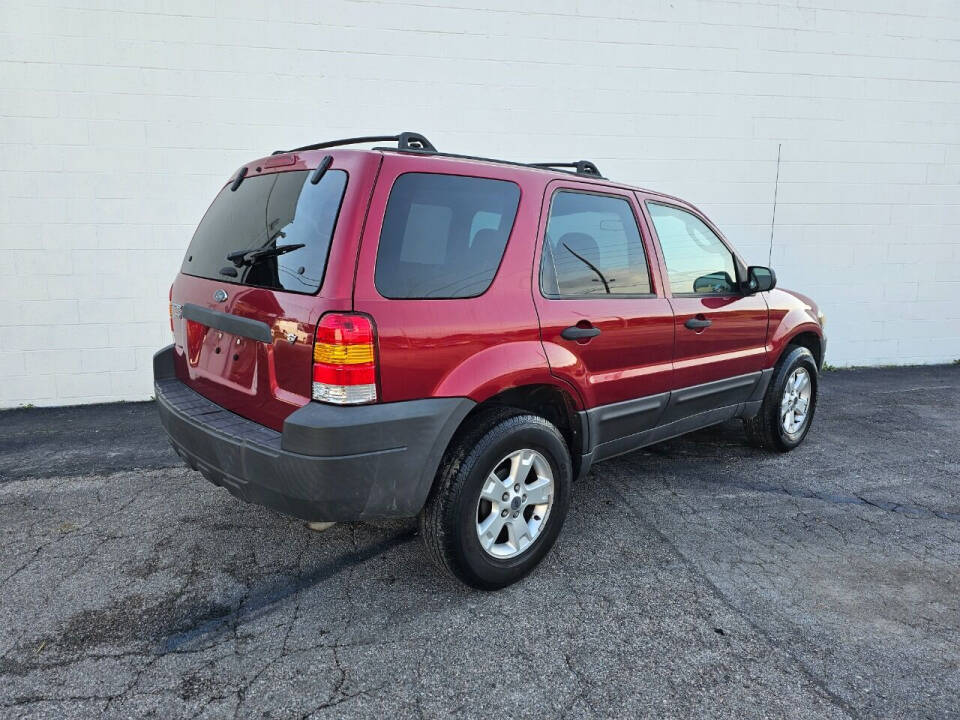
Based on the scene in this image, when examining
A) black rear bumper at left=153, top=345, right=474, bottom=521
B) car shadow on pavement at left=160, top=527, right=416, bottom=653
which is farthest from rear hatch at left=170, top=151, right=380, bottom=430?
car shadow on pavement at left=160, top=527, right=416, bottom=653

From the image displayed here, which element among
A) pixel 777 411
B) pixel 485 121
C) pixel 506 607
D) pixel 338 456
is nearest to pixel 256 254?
pixel 338 456

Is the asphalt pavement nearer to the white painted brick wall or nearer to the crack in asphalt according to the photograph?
the crack in asphalt

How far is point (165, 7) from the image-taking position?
5.65 meters

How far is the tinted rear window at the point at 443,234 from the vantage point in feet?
7.82

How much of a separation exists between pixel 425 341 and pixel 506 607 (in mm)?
1153

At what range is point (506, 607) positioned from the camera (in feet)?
8.63

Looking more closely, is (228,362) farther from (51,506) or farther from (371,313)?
(51,506)

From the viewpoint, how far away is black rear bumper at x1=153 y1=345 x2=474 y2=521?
7.35 feet

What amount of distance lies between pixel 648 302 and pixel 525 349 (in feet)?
3.14

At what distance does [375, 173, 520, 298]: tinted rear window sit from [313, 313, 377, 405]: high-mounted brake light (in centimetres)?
18

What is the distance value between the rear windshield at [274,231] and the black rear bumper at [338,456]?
511 mm

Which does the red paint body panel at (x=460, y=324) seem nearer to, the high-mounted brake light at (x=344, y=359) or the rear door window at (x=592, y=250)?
the high-mounted brake light at (x=344, y=359)

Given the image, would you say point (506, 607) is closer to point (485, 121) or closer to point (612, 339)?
point (612, 339)

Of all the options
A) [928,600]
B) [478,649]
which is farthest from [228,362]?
[928,600]
